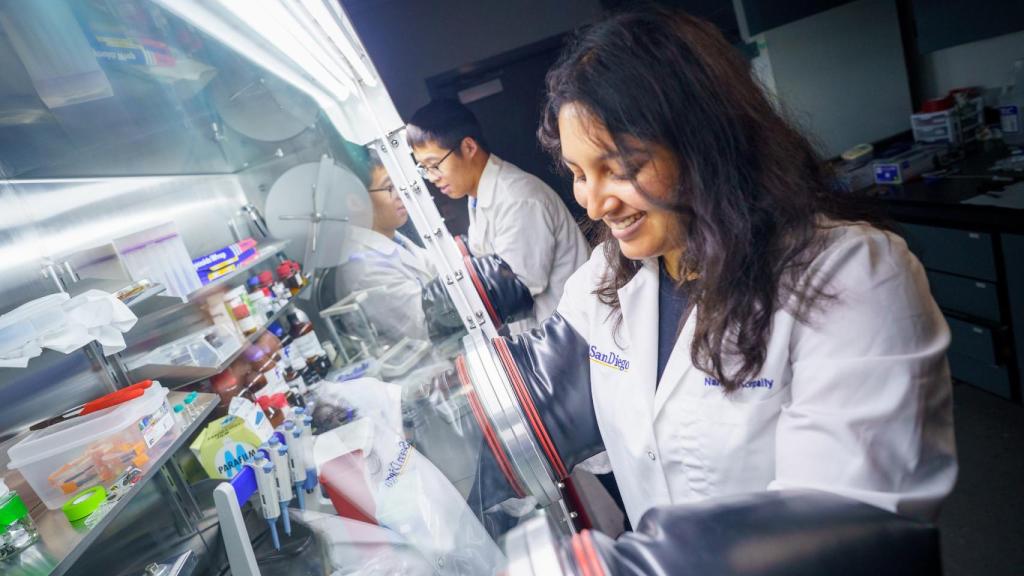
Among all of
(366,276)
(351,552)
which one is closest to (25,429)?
(351,552)

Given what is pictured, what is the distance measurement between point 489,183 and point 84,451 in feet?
5.32

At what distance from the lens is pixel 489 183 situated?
239 cm

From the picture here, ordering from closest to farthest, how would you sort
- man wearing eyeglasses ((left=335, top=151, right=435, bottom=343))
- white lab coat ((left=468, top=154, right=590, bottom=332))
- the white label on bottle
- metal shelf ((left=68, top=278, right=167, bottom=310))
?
metal shelf ((left=68, top=278, right=167, bottom=310)), man wearing eyeglasses ((left=335, top=151, right=435, bottom=343)), white lab coat ((left=468, top=154, right=590, bottom=332)), the white label on bottle

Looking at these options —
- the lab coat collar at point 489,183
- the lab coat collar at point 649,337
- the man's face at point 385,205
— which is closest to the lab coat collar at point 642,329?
the lab coat collar at point 649,337

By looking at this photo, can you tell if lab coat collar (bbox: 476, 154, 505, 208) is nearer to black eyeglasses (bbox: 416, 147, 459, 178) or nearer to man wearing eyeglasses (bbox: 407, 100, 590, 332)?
man wearing eyeglasses (bbox: 407, 100, 590, 332)

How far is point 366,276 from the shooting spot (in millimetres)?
2066

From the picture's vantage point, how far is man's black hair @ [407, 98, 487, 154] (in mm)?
2238

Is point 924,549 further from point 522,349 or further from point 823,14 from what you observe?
point 823,14

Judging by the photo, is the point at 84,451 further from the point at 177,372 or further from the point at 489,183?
the point at 489,183

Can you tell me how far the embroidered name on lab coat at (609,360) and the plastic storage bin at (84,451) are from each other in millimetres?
949

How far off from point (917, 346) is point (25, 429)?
5.56ft

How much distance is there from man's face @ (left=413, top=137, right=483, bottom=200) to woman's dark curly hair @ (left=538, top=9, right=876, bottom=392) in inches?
56.6

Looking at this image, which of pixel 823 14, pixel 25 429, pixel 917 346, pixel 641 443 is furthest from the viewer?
pixel 823 14

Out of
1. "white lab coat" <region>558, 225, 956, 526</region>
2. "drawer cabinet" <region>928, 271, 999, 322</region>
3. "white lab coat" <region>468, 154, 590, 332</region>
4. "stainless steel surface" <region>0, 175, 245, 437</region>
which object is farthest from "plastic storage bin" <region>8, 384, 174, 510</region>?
"drawer cabinet" <region>928, 271, 999, 322</region>
